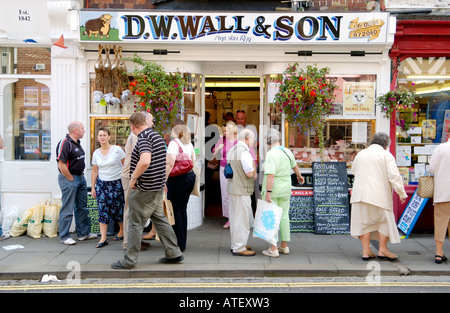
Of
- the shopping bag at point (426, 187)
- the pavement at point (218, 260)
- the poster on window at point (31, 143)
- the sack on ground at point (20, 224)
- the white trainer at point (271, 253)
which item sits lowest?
the pavement at point (218, 260)

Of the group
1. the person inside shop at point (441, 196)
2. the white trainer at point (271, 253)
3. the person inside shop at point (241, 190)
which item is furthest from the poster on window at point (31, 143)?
the person inside shop at point (441, 196)

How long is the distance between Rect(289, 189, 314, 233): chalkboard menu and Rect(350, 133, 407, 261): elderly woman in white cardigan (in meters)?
1.43

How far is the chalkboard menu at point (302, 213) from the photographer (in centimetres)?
792

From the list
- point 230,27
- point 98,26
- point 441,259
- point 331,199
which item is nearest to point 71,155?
point 98,26

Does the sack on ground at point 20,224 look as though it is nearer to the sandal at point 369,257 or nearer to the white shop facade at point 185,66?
the white shop facade at point 185,66

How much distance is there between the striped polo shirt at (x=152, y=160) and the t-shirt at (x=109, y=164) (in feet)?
4.49

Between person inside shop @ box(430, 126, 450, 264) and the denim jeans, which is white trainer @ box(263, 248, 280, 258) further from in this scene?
the denim jeans

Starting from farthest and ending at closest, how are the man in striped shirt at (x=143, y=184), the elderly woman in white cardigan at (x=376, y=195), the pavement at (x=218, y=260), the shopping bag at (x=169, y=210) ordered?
the shopping bag at (x=169, y=210) < the elderly woman in white cardigan at (x=376, y=195) < the pavement at (x=218, y=260) < the man in striped shirt at (x=143, y=184)

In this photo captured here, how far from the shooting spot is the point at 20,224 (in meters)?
7.71

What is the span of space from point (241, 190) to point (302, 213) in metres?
1.93

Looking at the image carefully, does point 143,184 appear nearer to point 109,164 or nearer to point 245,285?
point 109,164

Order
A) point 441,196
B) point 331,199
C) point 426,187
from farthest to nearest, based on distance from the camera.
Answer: point 331,199 < point 426,187 < point 441,196

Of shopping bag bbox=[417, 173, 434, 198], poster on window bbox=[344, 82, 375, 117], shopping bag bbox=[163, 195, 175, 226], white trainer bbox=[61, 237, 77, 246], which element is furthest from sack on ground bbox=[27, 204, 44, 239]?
shopping bag bbox=[417, 173, 434, 198]

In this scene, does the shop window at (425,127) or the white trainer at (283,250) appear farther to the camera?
the shop window at (425,127)
